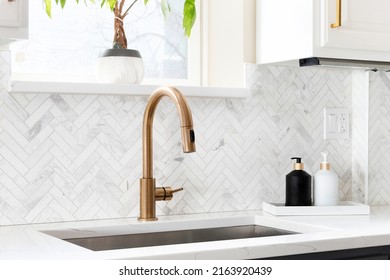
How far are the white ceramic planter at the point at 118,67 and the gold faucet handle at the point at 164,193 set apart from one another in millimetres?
362

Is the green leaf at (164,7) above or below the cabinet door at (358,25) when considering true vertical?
above

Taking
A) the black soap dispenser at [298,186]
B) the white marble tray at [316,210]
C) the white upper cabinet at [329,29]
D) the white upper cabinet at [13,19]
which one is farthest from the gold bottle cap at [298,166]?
the white upper cabinet at [13,19]

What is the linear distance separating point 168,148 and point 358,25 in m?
0.73

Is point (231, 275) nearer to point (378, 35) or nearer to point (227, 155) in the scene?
point (227, 155)

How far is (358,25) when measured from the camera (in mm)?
2422

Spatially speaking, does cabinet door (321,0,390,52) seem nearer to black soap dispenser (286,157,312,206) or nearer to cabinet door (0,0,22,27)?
black soap dispenser (286,157,312,206)

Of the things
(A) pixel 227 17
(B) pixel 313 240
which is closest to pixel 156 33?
(A) pixel 227 17

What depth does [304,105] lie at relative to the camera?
2756 mm

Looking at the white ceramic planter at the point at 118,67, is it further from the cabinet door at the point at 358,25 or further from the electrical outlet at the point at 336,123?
the electrical outlet at the point at 336,123

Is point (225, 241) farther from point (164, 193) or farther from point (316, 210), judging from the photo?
point (316, 210)

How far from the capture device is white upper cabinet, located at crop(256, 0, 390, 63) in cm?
236

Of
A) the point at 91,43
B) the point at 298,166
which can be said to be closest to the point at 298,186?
the point at 298,166

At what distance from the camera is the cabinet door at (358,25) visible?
7.77ft

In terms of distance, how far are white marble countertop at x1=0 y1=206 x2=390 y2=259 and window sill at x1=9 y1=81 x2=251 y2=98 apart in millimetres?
399
